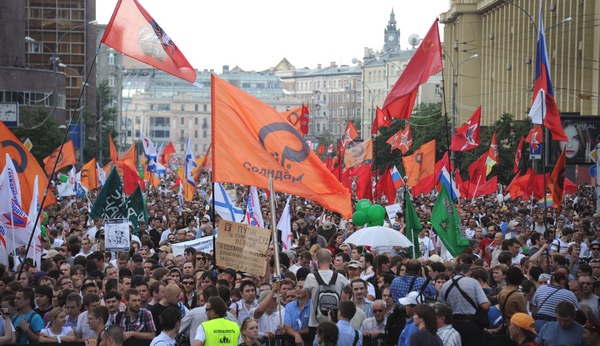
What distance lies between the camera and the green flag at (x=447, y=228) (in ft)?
52.2

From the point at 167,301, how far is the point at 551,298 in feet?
11.0

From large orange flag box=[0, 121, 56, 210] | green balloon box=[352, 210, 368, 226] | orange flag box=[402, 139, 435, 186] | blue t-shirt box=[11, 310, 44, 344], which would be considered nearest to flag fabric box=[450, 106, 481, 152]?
orange flag box=[402, 139, 435, 186]

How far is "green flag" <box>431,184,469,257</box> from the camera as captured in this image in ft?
52.2

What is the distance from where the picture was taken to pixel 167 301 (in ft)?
33.5

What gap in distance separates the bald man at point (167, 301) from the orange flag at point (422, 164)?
1904cm

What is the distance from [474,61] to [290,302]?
221 ft

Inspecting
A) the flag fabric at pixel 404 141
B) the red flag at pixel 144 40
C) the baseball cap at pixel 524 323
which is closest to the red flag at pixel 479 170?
the flag fabric at pixel 404 141

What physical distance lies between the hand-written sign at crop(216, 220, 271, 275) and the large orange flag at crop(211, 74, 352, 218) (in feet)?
1.92

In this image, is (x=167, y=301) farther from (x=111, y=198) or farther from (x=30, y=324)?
(x=111, y=198)

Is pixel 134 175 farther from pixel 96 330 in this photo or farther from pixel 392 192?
pixel 96 330

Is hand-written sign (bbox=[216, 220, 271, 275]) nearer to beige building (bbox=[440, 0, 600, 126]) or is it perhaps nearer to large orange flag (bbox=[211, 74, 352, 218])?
large orange flag (bbox=[211, 74, 352, 218])

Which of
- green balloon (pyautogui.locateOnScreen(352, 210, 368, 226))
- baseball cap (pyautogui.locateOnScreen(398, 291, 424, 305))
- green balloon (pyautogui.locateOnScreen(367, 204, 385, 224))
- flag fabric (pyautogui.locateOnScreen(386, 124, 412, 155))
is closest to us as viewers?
baseball cap (pyautogui.locateOnScreen(398, 291, 424, 305))

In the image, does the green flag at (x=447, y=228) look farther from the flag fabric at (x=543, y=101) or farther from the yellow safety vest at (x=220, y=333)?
the yellow safety vest at (x=220, y=333)

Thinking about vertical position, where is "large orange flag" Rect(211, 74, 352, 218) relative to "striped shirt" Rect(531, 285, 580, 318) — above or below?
above
